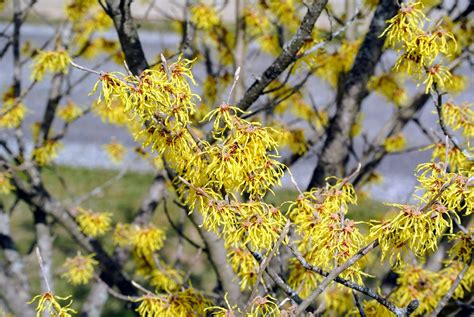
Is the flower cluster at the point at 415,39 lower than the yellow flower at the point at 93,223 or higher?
lower

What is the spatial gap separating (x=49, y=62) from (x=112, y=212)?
16.1 ft

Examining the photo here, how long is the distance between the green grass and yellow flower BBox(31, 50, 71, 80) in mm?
2480

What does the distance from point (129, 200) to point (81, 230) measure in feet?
17.0

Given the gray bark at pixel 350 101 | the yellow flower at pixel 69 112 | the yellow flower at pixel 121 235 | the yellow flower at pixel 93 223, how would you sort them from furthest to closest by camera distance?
the yellow flower at pixel 69 112, the yellow flower at pixel 121 235, the yellow flower at pixel 93 223, the gray bark at pixel 350 101

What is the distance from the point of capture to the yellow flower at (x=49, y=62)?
3.44 metres

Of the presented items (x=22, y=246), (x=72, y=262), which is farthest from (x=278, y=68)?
(x=22, y=246)

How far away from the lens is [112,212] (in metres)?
8.20

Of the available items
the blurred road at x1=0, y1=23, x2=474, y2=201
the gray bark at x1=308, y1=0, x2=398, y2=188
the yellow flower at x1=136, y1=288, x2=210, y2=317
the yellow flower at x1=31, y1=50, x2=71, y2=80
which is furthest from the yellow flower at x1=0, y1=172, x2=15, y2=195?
the blurred road at x1=0, y1=23, x2=474, y2=201

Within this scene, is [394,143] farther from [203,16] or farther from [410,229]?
[410,229]

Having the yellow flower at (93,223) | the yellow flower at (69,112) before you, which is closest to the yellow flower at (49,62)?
the yellow flower at (93,223)

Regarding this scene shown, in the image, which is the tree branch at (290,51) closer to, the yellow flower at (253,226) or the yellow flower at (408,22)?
the yellow flower at (408,22)

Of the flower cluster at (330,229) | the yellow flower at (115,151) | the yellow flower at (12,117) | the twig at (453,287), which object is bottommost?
Result: the twig at (453,287)

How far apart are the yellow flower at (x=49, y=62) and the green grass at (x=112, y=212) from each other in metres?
2.48

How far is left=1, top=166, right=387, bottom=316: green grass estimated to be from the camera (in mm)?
6789
